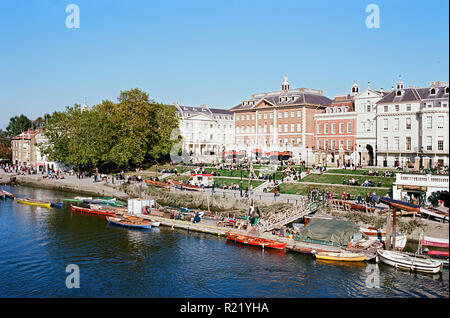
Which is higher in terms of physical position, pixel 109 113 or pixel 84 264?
pixel 109 113

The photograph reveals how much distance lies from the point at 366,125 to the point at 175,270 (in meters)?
48.0

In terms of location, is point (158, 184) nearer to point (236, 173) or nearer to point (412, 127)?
point (236, 173)

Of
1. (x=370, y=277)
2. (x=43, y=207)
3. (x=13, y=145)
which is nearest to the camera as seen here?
(x=370, y=277)

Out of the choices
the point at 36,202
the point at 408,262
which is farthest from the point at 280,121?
the point at 408,262

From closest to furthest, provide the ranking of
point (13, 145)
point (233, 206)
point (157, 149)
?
point (233, 206), point (157, 149), point (13, 145)

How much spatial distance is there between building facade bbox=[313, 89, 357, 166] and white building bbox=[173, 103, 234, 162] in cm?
2872

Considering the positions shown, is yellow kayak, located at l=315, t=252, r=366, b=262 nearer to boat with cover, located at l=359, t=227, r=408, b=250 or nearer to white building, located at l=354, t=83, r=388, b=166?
boat with cover, located at l=359, t=227, r=408, b=250

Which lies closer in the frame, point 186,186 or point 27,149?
point 186,186

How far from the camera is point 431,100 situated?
57688mm

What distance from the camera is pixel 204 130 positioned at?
107688 mm

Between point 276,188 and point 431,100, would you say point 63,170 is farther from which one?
point 431,100

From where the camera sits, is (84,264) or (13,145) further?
(13,145)
